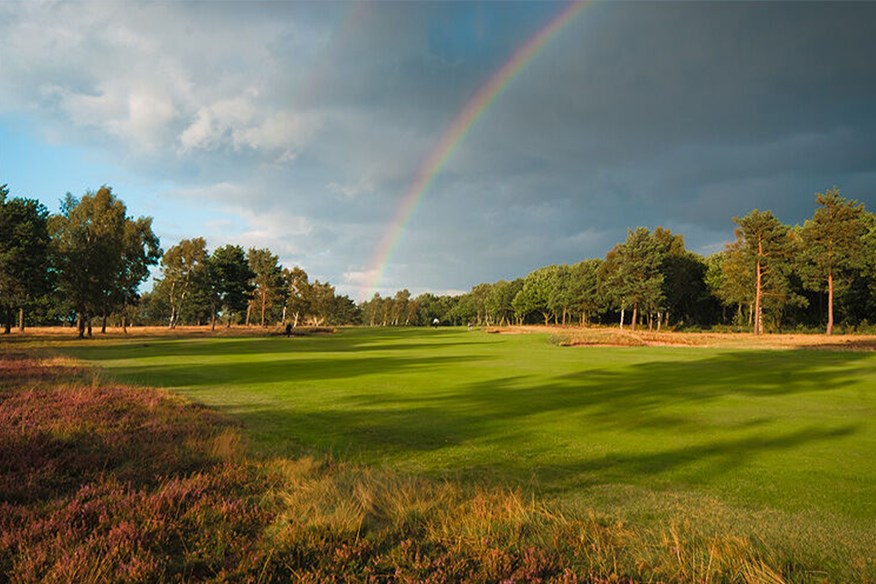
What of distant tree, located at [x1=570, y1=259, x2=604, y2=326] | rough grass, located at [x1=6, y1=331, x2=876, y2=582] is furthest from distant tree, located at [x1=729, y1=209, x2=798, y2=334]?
rough grass, located at [x1=6, y1=331, x2=876, y2=582]

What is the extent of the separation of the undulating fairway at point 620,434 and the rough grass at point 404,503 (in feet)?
0.25

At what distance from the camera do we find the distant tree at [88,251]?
2277 inches

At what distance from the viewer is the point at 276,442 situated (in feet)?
36.0

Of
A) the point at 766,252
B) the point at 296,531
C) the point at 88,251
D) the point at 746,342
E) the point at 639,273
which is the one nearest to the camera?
Result: the point at 296,531

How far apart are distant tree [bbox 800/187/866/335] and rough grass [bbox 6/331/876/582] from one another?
58.2 metres

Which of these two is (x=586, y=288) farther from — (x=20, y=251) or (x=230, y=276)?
(x=20, y=251)

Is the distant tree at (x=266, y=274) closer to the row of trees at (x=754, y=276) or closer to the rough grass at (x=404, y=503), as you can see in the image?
the row of trees at (x=754, y=276)

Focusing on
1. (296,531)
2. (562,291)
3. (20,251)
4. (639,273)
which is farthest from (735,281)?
(20,251)

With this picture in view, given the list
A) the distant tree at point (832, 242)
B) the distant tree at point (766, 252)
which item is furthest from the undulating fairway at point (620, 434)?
the distant tree at point (766, 252)

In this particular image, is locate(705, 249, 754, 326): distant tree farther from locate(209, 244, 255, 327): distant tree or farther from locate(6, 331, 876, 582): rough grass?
locate(209, 244, 255, 327): distant tree

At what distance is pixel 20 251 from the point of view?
5241cm

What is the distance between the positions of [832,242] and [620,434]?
66.9 meters

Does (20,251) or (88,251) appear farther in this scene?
(88,251)

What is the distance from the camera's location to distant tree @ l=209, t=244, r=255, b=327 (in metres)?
99.8
